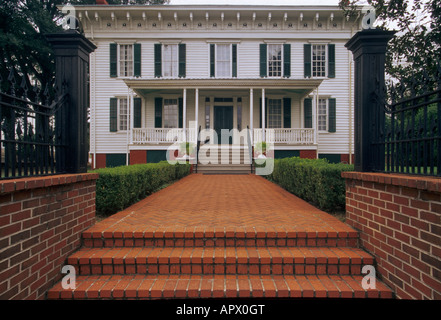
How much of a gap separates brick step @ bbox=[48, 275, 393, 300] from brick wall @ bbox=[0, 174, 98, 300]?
246 mm

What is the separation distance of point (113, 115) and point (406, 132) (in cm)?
1520

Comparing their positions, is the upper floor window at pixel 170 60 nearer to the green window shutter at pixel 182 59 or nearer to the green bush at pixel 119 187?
the green window shutter at pixel 182 59

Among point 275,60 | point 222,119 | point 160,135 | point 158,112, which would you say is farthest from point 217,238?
point 275,60

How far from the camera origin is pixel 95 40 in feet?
49.2

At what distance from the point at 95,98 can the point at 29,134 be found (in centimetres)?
1420

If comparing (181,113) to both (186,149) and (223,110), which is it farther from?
(186,149)

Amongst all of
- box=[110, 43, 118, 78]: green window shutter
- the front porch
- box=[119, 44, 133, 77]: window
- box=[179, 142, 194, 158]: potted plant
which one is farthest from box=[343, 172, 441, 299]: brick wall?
box=[110, 43, 118, 78]: green window shutter

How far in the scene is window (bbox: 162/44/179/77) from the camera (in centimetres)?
1523

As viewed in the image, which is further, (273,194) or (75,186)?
(273,194)

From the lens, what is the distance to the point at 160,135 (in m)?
13.4

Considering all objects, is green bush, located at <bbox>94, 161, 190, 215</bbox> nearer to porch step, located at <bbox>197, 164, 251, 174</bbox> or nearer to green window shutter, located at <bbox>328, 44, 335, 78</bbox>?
porch step, located at <bbox>197, 164, 251, 174</bbox>
